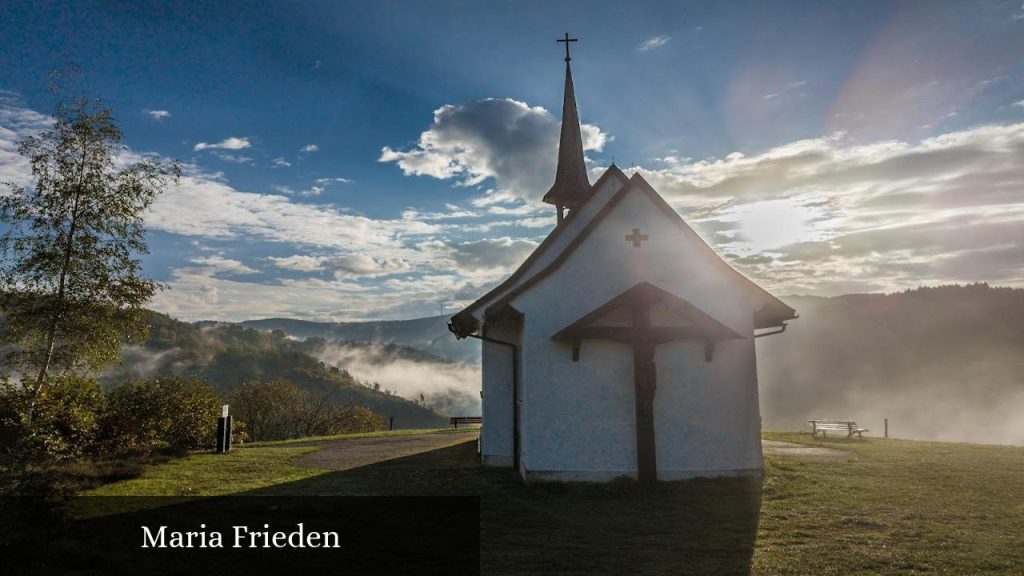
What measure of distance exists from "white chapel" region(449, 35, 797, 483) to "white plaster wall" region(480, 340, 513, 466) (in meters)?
2.20

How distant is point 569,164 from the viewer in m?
20.6

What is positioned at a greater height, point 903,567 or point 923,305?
point 923,305

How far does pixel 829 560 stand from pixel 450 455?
1313cm

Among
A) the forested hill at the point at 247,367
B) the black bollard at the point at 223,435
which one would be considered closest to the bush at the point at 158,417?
the black bollard at the point at 223,435

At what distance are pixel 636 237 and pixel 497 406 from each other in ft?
20.8

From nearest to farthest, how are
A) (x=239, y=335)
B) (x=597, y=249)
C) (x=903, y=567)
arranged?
(x=903, y=567)
(x=597, y=249)
(x=239, y=335)

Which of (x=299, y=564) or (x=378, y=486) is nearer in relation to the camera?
(x=299, y=564)

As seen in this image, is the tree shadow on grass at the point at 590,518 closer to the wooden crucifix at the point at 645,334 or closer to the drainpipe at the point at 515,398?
the drainpipe at the point at 515,398

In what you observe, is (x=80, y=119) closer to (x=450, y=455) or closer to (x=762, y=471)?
(x=450, y=455)

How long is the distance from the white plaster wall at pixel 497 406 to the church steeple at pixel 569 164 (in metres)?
5.49

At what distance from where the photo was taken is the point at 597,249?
14438 millimetres

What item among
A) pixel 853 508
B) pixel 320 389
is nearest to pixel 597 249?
pixel 853 508

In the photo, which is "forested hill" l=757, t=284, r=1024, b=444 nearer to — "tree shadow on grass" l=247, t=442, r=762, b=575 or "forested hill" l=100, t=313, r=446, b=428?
"forested hill" l=100, t=313, r=446, b=428

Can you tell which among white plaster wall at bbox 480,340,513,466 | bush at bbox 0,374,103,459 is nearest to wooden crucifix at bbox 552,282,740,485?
white plaster wall at bbox 480,340,513,466
